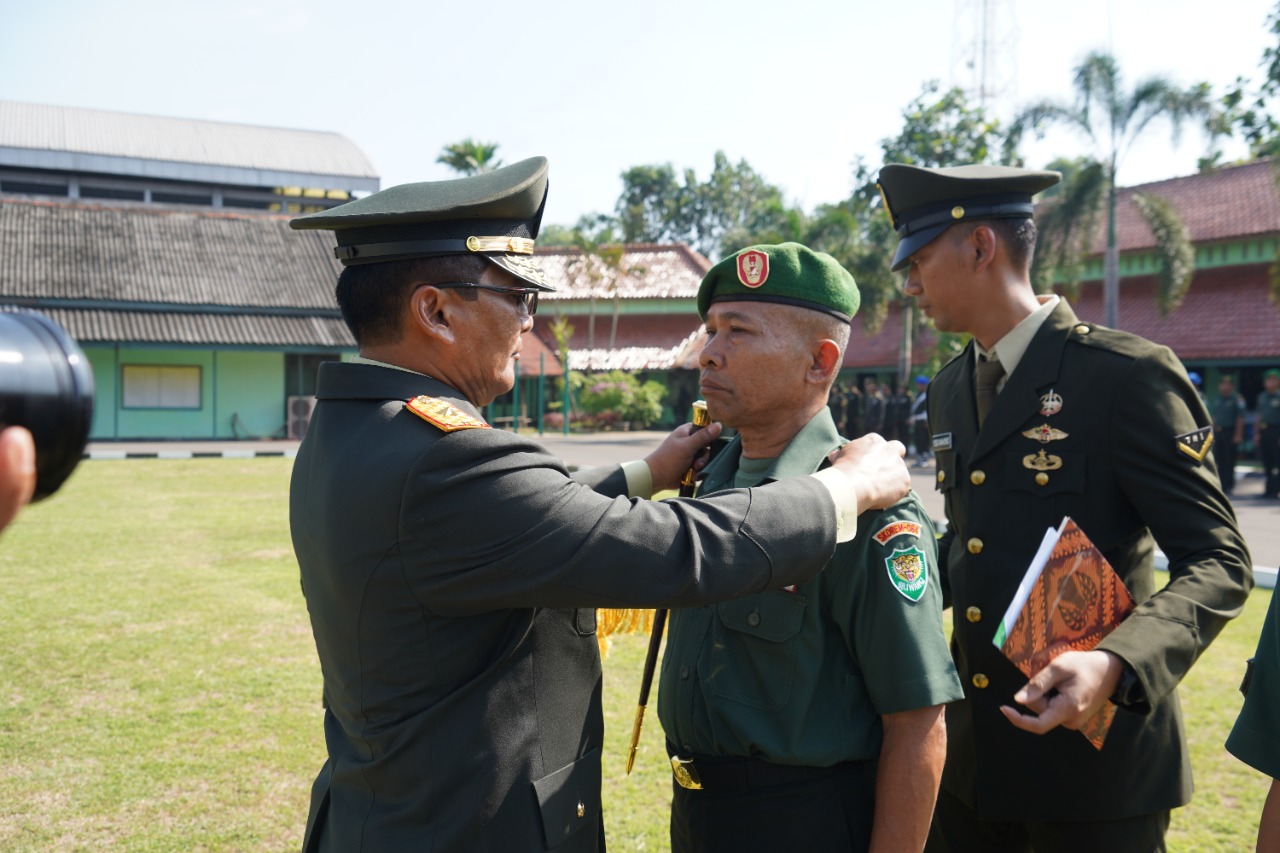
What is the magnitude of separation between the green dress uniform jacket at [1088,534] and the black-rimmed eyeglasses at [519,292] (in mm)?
1305

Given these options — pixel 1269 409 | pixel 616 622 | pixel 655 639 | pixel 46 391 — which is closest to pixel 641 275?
pixel 1269 409

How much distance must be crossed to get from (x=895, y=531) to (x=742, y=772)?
23.8 inches

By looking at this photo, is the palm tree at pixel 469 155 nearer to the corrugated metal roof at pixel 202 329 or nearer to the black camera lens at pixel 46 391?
the corrugated metal roof at pixel 202 329

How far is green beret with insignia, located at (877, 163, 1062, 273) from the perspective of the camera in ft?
8.64

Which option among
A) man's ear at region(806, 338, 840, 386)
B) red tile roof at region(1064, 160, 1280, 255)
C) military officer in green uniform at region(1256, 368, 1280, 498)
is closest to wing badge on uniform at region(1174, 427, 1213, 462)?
man's ear at region(806, 338, 840, 386)

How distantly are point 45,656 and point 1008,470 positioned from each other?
20.5 ft

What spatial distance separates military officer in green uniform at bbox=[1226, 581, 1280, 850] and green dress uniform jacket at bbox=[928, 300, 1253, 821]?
9.8 inches

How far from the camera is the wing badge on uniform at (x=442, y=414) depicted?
5.73 feet

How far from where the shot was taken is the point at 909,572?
1.98 meters

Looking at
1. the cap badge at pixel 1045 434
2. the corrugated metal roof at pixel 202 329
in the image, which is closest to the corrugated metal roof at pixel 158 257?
the corrugated metal roof at pixel 202 329

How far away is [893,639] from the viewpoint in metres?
1.94

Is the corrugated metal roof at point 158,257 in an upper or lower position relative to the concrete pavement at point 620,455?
upper

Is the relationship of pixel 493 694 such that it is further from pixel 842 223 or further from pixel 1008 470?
pixel 842 223

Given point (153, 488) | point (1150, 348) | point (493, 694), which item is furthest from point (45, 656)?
point (153, 488)
